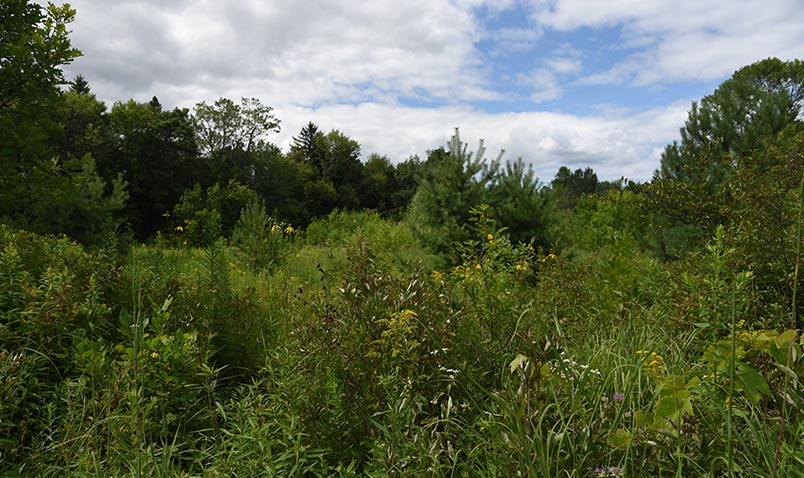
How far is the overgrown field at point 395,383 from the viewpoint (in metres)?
1.78

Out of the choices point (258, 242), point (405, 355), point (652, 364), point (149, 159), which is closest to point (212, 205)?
point (149, 159)

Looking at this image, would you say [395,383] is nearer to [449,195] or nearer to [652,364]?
[652,364]

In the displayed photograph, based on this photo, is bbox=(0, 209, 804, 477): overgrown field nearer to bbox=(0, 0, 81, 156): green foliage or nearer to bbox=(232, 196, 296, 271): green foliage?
bbox=(0, 0, 81, 156): green foliage

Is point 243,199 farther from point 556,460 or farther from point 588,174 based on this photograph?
point 588,174

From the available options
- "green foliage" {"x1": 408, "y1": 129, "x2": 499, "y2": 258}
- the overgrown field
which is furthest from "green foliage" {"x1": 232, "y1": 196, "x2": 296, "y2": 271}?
the overgrown field

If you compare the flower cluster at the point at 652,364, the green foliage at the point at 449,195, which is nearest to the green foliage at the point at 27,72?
the green foliage at the point at 449,195

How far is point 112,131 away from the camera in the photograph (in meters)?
24.8

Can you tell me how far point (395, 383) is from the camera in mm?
2211

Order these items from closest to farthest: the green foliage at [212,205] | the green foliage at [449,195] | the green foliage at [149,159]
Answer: the green foliage at [449,195]
the green foliage at [212,205]
the green foliage at [149,159]

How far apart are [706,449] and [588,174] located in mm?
61056

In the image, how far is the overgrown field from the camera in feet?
5.85

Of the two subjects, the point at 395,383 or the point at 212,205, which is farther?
the point at 212,205

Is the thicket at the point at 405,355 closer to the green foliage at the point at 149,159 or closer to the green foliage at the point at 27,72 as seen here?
the green foliage at the point at 27,72

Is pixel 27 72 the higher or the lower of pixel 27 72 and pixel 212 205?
the higher
